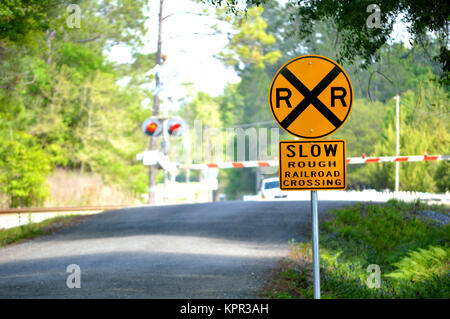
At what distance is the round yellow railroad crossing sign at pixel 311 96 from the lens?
722cm

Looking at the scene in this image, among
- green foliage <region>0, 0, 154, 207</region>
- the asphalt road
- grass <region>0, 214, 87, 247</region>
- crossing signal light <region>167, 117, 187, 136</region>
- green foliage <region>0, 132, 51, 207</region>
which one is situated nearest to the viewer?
the asphalt road

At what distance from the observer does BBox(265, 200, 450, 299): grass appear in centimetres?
1045

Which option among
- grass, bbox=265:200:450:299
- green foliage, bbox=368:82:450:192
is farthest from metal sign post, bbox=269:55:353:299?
green foliage, bbox=368:82:450:192

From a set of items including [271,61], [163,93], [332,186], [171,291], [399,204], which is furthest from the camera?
[271,61]

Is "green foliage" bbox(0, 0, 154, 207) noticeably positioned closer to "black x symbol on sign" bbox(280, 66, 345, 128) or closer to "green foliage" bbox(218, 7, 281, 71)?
"green foliage" bbox(218, 7, 281, 71)

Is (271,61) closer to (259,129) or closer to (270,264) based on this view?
Result: (270,264)

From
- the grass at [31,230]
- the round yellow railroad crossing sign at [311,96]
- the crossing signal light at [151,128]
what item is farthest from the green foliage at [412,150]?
the round yellow railroad crossing sign at [311,96]

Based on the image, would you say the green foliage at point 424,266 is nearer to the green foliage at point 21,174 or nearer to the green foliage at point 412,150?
the green foliage at point 412,150

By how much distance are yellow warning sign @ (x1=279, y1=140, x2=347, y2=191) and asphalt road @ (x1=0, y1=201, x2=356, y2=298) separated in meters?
2.82

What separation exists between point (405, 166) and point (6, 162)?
25.1 m

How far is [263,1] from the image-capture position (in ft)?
35.9

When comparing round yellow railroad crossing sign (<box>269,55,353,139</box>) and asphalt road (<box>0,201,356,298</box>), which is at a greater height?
round yellow railroad crossing sign (<box>269,55,353,139</box>)

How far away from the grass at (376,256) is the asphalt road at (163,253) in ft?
1.58

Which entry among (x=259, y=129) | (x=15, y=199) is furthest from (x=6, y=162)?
(x=259, y=129)
